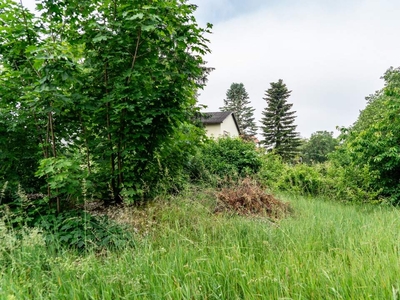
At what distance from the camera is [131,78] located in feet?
10.2

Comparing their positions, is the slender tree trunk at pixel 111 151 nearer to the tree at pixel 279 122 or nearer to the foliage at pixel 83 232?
the foliage at pixel 83 232

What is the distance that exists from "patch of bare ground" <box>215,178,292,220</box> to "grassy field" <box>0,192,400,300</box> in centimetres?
137

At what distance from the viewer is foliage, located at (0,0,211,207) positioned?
2.79 m

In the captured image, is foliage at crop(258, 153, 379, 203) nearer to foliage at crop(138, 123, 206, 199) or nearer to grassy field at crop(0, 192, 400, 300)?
foliage at crop(138, 123, 206, 199)

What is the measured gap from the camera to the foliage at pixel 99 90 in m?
2.79

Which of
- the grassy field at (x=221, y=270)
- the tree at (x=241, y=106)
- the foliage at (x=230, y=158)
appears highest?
the tree at (x=241, y=106)

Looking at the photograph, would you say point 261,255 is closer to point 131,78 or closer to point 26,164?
point 131,78

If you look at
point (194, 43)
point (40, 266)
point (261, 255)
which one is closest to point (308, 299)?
point (261, 255)

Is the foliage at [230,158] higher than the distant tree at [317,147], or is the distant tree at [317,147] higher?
the distant tree at [317,147]

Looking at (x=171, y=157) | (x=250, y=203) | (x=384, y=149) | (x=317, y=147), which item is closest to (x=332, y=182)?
(x=384, y=149)

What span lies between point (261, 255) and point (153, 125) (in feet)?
7.13

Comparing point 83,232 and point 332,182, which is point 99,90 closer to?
point 83,232

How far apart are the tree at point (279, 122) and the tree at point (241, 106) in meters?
12.7

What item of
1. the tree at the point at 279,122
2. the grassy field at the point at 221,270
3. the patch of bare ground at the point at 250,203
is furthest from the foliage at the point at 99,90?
the tree at the point at 279,122
